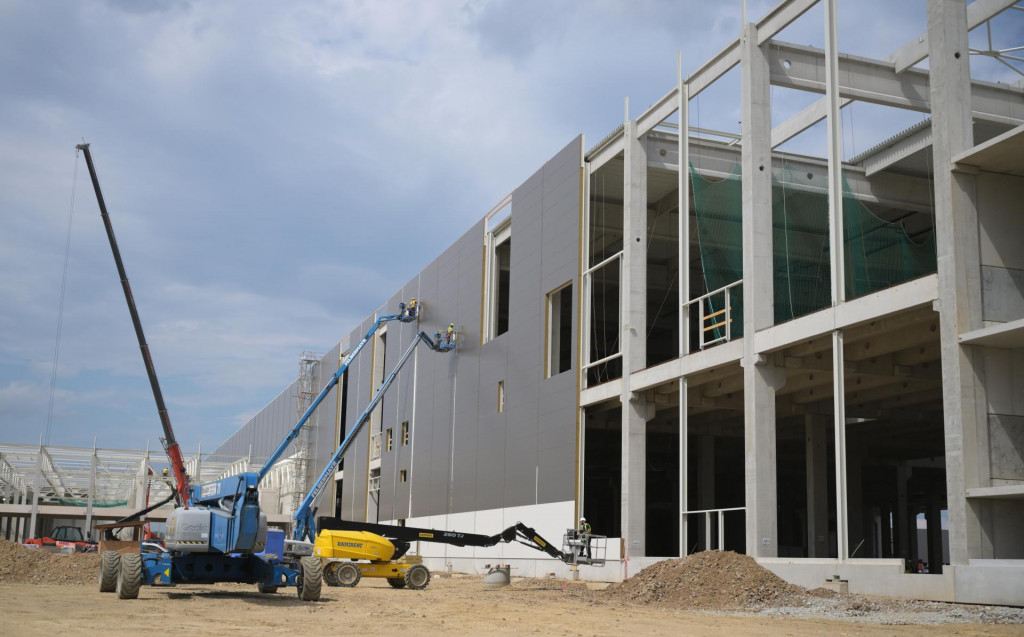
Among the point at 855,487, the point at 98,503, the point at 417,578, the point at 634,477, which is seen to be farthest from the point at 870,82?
the point at 98,503

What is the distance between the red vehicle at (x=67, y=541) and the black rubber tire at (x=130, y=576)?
29.2 metres

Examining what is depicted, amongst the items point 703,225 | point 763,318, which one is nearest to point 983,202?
point 763,318

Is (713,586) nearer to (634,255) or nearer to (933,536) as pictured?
(634,255)

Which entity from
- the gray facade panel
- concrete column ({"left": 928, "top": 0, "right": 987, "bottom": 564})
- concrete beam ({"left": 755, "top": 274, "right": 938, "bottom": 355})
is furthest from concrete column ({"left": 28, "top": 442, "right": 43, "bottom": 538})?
concrete column ({"left": 928, "top": 0, "right": 987, "bottom": 564})

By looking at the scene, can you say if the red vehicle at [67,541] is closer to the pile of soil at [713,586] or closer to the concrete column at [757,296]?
the pile of soil at [713,586]

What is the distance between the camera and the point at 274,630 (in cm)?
1421

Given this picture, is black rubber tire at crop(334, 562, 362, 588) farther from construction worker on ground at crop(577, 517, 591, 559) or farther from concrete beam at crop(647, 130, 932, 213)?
concrete beam at crop(647, 130, 932, 213)

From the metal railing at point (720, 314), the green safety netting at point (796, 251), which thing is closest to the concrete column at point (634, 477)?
the metal railing at point (720, 314)

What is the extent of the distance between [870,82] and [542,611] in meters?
16.2

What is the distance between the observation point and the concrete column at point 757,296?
74.3 ft

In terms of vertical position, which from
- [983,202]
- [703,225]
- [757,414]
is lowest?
[757,414]

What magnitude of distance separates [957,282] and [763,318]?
260 inches

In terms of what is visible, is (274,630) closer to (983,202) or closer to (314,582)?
(314,582)

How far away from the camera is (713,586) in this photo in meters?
20.7
